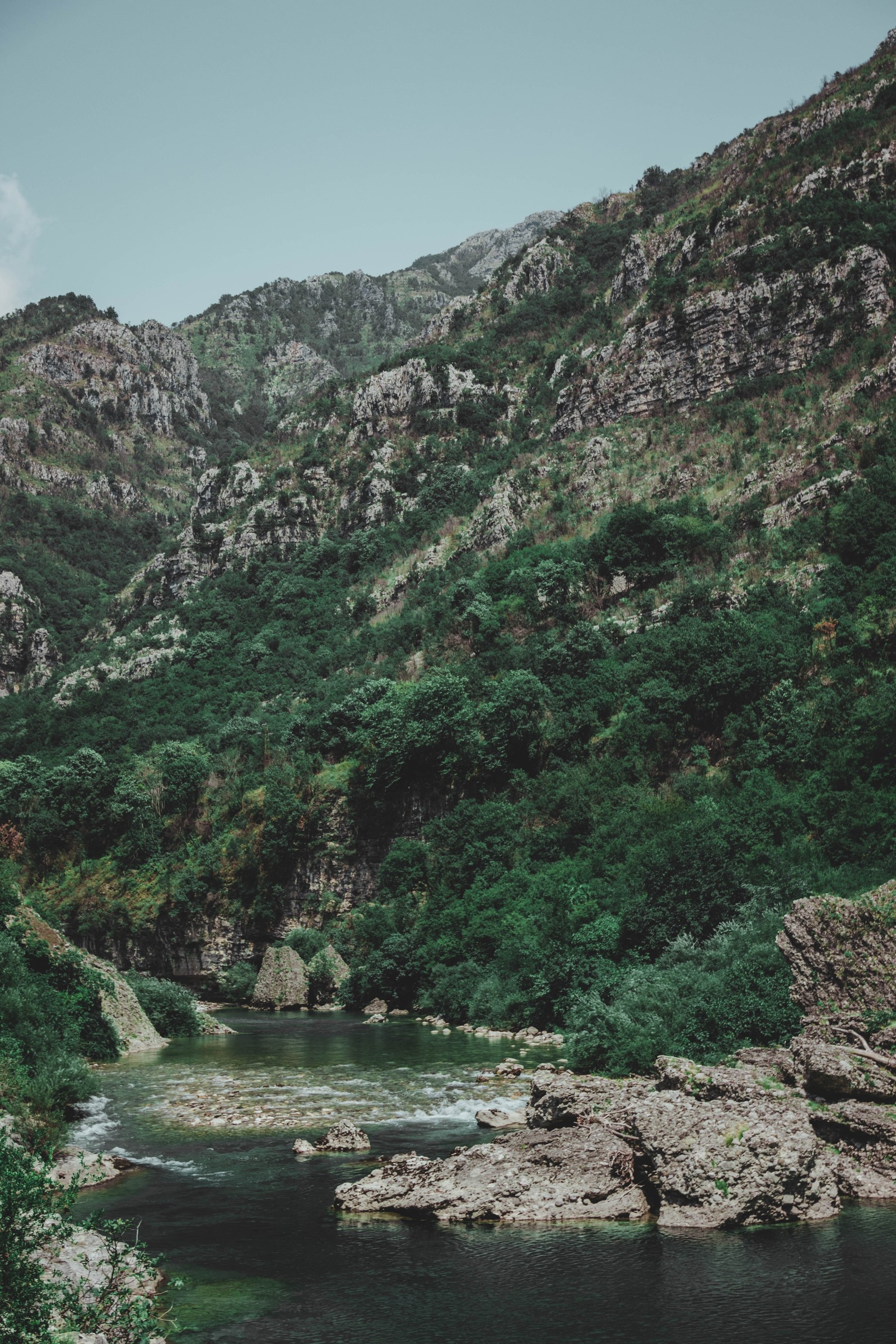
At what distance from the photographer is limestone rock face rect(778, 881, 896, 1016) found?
19.6 m

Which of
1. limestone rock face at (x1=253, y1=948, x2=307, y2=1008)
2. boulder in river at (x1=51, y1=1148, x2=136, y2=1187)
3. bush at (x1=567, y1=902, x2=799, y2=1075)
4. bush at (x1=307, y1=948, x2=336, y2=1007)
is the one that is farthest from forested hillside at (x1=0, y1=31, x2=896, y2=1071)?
boulder in river at (x1=51, y1=1148, x2=136, y2=1187)

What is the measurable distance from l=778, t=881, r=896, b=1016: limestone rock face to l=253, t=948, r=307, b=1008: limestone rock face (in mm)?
35182

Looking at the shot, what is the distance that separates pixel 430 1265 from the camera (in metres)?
12.3

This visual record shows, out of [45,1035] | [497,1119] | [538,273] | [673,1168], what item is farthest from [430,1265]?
[538,273]

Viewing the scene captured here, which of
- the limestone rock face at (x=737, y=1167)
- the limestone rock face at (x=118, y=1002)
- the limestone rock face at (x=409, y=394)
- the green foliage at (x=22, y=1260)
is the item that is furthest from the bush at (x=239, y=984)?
the limestone rock face at (x=409, y=394)

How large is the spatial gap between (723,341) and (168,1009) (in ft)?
251

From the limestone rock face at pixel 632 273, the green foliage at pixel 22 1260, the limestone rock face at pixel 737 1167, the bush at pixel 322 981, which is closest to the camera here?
the green foliage at pixel 22 1260

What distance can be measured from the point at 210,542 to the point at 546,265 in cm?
6567

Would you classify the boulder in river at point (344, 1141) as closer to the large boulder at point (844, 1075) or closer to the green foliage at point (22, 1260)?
the large boulder at point (844, 1075)

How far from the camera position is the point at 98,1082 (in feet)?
84.3

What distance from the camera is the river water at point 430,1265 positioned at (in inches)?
405

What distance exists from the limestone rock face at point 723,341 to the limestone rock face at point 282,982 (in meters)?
62.9

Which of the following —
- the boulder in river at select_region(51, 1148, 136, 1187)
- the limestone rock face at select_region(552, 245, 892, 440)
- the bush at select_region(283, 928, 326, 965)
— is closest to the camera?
the boulder in river at select_region(51, 1148, 136, 1187)

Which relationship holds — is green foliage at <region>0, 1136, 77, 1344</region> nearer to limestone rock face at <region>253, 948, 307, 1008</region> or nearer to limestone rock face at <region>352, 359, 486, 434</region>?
limestone rock face at <region>253, 948, 307, 1008</region>
